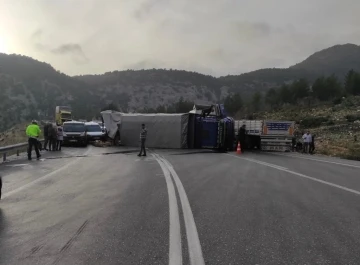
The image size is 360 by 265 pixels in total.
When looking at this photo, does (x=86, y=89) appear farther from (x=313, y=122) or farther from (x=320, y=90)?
(x=313, y=122)

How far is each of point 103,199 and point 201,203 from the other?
1924mm

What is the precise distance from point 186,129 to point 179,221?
22.3 m

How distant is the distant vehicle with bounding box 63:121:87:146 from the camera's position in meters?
28.8

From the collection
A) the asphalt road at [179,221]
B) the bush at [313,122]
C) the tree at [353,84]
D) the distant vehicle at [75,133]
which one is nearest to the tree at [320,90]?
the tree at [353,84]

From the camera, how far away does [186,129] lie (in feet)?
92.7

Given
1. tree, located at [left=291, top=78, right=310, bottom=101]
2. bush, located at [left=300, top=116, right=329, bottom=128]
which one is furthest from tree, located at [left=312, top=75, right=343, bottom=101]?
bush, located at [left=300, top=116, right=329, bottom=128]

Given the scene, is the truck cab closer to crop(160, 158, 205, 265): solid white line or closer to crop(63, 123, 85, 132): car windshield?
crop(63, 123, 85, 132): car windshield

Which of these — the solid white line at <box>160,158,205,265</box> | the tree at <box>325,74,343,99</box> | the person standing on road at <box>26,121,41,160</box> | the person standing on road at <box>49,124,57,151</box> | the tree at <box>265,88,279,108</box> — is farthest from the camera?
the tree at <box>265,88,279,108</box>

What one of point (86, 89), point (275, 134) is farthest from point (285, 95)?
point (86, 89)

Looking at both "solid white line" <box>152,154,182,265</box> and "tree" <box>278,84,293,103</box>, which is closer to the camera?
"solid white line" <box>152,154,182,265</box>

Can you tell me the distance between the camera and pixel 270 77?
19388 cm

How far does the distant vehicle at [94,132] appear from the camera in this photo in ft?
104

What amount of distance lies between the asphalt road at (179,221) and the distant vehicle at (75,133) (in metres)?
18.3

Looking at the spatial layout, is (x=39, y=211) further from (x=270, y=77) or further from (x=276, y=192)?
(x=270, y=77)
